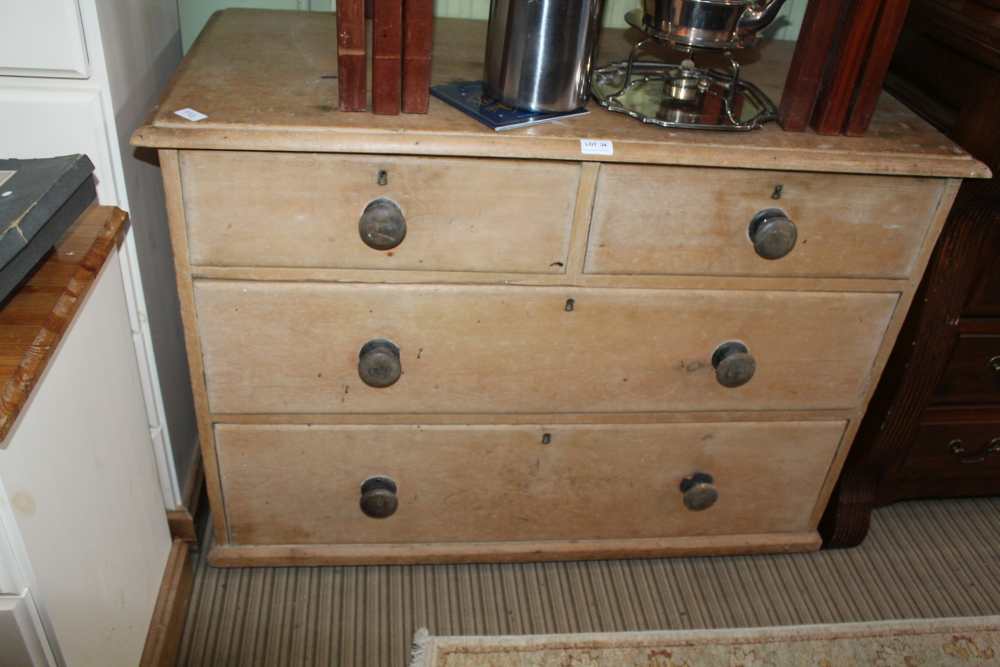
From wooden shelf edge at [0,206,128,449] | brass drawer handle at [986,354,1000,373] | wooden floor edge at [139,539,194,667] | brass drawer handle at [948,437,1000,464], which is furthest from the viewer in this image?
brass drawer handle at [948,437,1000,464]

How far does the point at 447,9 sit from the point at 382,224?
0.62m

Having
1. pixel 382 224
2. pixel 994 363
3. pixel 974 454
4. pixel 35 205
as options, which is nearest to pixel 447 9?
pixel 382 224

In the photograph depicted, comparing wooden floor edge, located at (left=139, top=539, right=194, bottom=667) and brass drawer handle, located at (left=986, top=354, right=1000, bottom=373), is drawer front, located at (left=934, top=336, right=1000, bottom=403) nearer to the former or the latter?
brass drawer handle, located at (left=986, top=354, right=1000, bottom=373)

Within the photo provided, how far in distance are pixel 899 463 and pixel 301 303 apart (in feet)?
3.61

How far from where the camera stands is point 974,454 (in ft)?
4.95

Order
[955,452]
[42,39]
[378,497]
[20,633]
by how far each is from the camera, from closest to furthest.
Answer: [20,633], [42,39], [378,497], [955,452]

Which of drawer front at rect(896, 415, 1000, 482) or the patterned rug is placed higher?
drawer front at rect(896, 415, 1000, 482)

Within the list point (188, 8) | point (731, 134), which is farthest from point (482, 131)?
point (188, 8)

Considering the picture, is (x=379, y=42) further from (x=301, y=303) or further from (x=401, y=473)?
(x=401, y=473)

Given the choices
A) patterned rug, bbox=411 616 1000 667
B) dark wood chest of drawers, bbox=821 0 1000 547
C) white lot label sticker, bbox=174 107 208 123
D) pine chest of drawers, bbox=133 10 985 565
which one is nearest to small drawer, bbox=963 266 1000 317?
dark wood chest of drawers, bbox=821 0 1000 547

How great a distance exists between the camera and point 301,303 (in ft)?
3.56

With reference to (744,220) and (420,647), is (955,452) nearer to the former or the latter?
(744,220)

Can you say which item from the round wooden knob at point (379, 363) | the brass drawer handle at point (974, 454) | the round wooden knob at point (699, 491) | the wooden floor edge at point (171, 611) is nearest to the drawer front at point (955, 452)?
the brass drawer handle at point (974, 454)

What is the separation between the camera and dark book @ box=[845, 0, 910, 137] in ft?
3.32
